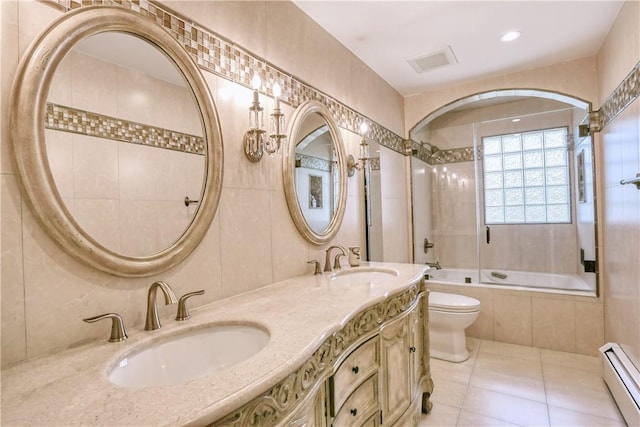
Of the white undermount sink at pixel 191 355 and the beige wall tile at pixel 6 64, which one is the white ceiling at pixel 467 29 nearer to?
the beige wall tile at pixel 6 64

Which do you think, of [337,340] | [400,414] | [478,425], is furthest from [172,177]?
[478,425]

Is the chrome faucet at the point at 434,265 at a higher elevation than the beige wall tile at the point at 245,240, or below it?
below

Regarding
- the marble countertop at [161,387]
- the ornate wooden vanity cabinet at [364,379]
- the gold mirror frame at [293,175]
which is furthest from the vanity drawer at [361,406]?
the gold mirror frame at [293,175]

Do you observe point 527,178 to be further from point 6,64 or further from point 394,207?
point 6,64

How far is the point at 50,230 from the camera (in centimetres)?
87

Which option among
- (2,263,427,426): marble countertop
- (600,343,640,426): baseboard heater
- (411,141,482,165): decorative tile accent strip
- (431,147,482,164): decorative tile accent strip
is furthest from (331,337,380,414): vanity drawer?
(431,147,482,164): decorative tile accent strip

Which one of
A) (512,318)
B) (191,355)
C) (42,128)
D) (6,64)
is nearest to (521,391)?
(512,318)

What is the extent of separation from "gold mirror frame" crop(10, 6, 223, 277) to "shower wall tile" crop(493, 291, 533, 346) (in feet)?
9.96

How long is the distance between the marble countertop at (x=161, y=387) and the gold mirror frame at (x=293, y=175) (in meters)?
0.71

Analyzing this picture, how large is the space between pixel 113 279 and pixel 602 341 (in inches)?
140

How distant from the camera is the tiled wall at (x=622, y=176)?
1885 millimetres

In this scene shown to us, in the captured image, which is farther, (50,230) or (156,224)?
(156,224)

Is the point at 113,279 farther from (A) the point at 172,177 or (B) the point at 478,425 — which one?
→ (B) the point at 478,425

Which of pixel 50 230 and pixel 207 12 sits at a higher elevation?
pixel 207 12
